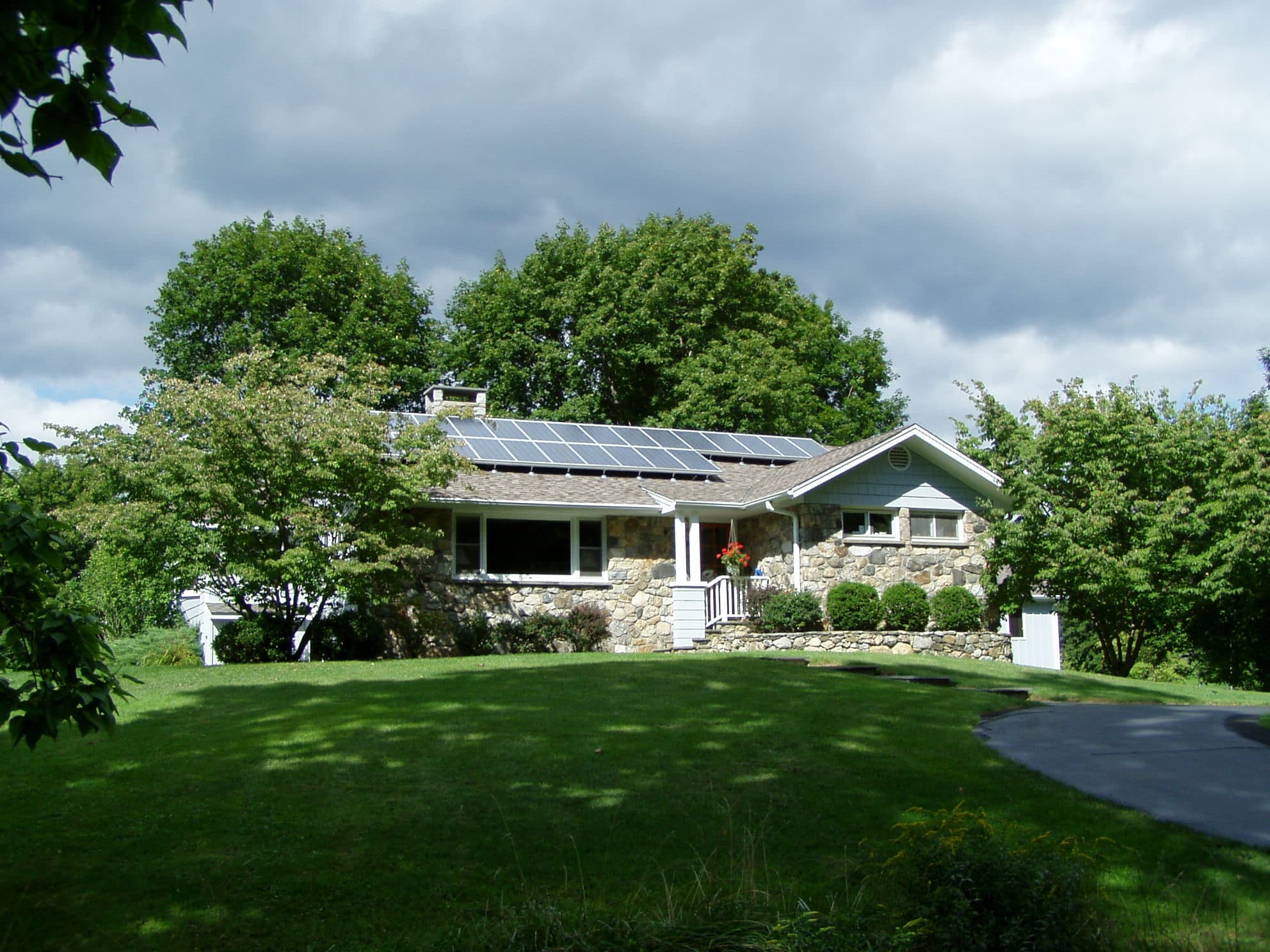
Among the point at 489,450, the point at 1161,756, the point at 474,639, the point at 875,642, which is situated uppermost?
the point at 489,450

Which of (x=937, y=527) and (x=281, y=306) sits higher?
(x=281, y=306)

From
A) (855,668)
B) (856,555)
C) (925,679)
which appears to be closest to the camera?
(925,679)

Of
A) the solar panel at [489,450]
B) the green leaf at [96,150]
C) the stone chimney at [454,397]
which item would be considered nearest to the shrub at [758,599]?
the solar panel at [489,450]

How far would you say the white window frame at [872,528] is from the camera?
2033cm

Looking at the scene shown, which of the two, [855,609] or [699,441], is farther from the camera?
[699,441]

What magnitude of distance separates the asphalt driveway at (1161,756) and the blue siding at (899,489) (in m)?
9.35

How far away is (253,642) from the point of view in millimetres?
15734

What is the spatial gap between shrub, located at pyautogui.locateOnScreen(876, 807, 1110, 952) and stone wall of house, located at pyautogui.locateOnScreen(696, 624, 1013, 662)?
12.6 metres

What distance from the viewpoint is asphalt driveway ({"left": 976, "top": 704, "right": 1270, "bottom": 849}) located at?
6.36m

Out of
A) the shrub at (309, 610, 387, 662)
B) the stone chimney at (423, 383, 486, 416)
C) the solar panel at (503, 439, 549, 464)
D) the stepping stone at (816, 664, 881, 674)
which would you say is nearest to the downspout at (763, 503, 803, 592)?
the solar panel at (503, 439, 549, 464)

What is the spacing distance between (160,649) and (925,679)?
446 inches

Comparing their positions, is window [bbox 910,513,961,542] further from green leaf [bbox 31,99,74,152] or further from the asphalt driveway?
green leaf [bbox 31,99,74,152]

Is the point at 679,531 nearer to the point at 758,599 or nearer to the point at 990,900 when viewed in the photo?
the point at 758,599

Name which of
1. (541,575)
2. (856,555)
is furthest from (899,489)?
(541,575)
